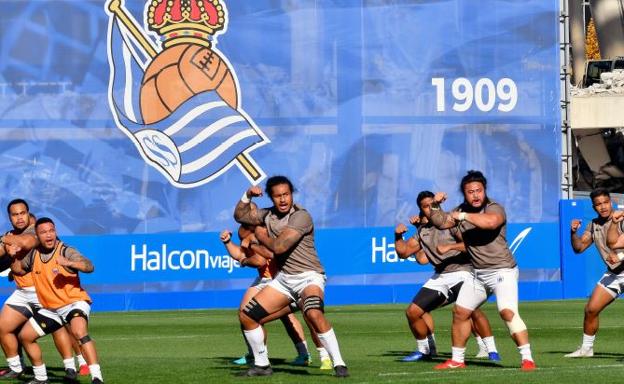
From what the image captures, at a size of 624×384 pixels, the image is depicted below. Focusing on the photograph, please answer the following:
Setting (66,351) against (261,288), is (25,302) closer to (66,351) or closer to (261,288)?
(66,351)

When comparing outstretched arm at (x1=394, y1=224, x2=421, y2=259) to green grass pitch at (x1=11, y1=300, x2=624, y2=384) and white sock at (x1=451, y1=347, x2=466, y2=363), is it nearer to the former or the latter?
green grass pitch at (x1=11, y1=300, x2=624, y2=384)

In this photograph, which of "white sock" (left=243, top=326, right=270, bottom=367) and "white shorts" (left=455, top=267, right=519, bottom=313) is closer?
"white sock" (left=243, top=326, right=270, bottom=367)

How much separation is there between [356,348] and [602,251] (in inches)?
159

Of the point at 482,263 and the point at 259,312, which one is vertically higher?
the point at 482,263

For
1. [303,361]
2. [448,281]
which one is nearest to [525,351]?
[448,281]

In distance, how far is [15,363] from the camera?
51.2 ft

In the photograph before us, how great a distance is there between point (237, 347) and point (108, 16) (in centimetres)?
1230

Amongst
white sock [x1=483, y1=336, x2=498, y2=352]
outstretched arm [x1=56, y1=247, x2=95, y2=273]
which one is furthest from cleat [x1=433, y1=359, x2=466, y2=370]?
outstretched arm [x1=56, y1=247, x2=95, y2=273]

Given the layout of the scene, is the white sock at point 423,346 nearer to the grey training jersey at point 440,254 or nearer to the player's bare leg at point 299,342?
the grey training jersey at point 440,254

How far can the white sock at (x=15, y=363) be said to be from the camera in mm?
15547

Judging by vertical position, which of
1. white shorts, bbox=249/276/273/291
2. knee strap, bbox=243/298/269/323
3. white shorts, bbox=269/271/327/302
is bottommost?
knee strap, bbox=243/298/269/323

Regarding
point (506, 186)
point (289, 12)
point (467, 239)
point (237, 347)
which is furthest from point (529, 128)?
point (467, 239)

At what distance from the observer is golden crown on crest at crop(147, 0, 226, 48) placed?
31.3 m

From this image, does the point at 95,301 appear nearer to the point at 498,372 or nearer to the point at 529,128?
the point at 529,128
